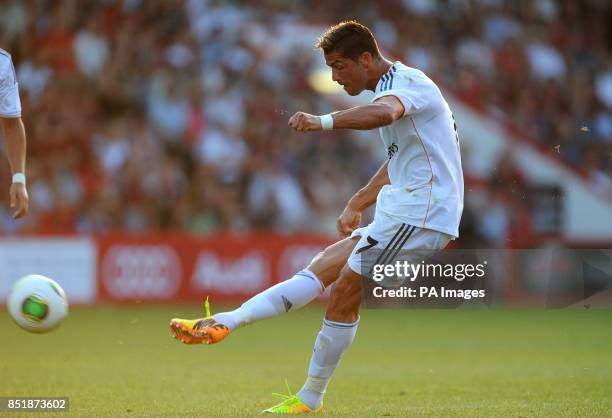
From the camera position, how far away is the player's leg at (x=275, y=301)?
20.4 ft

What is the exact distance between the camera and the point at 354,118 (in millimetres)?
5898

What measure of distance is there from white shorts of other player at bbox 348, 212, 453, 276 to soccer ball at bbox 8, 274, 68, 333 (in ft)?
6.34

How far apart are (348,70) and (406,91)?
43 centimetres

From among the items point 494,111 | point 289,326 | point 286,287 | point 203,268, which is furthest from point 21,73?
point 286,287

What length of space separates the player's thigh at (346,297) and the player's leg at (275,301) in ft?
0.51

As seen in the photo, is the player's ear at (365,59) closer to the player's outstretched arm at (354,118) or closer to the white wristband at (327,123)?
the player's outstretched arm at (354,118)

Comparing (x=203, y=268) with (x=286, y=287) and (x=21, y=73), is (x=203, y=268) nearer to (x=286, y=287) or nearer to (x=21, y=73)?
(x=21, y=73)

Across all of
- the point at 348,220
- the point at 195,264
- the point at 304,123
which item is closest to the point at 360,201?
the point at 348,220

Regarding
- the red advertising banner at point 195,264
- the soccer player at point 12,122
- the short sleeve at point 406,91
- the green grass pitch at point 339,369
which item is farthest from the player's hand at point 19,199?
the red advertising banner at point 195,264

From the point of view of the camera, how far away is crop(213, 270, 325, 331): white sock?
655cm

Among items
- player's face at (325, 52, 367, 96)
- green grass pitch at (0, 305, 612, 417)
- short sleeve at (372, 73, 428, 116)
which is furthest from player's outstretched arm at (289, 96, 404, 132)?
green grass pitch at (0, 305, 612, 417)

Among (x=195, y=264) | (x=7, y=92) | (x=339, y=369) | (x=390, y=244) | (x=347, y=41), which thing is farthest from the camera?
(x=195, y=264)

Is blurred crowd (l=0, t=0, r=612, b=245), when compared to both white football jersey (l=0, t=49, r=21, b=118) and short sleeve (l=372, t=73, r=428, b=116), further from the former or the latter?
short sleeve (l=372, t=73, r=428, b=116)

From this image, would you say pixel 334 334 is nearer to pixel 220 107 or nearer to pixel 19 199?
pixel 19 199
